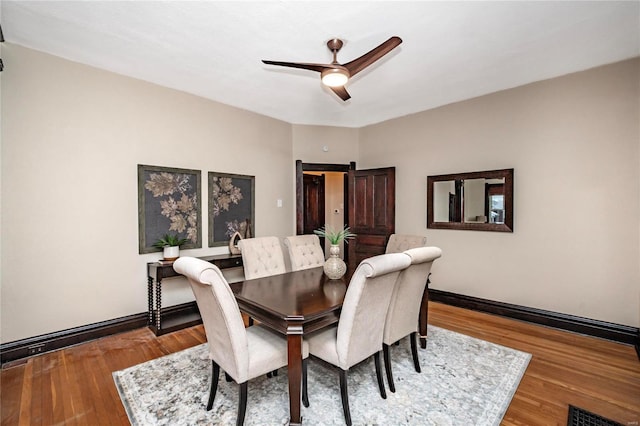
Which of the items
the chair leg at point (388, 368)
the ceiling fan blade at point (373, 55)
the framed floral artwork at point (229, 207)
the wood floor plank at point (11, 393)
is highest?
the ceiling fan blade at point (373, 55)

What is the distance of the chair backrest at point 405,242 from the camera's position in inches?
125

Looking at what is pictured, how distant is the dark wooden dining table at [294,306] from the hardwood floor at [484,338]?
1059mm

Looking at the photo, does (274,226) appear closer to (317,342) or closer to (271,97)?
(271,97)

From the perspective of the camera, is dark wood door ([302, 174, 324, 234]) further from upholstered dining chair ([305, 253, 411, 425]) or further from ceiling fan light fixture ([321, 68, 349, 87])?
upholstered dining chair ([305, 253, 411, 425])

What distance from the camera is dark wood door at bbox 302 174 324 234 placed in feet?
22.7

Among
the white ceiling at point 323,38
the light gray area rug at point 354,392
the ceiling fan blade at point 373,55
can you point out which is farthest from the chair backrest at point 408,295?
the white ceiling at point 323,38

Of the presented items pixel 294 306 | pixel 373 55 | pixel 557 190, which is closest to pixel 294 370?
pixel 294 306

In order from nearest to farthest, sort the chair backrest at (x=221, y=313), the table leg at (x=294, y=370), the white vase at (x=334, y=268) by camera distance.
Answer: the chair backrest at (x=221, y=313)
the table leg at (x=294, y=370)
the white vase at (x=334, y=268)

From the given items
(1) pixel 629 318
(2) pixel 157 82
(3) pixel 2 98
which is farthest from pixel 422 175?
(3) pixel 2 98

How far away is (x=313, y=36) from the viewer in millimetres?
2512

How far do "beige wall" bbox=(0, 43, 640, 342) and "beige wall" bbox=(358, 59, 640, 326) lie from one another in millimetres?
13

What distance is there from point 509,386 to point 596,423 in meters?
0.48

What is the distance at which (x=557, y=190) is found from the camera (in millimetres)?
3338

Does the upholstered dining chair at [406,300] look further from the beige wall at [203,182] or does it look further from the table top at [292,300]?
the beige wall at [203,182]
